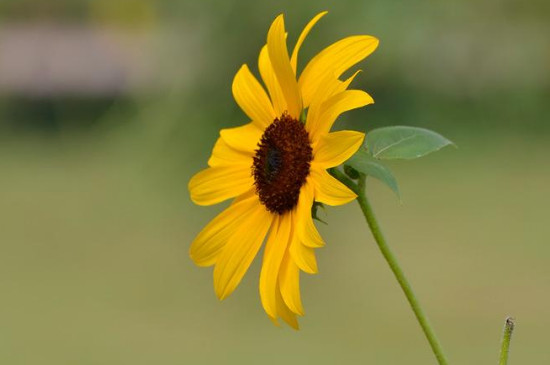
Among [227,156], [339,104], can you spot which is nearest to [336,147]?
[339,104]

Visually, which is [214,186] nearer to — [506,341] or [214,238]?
[214,238]

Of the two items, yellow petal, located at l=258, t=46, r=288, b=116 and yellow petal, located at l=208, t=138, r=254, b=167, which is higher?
yellow petal, located at l=258, t=46, r=288, b=116

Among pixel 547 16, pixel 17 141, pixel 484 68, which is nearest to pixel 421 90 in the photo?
pixel 484 68

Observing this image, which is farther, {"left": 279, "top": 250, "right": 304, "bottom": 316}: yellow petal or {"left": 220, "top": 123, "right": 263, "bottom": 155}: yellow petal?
{"left": 220, "top": 123, "right": 263, "bottom": 155}: yellow petal

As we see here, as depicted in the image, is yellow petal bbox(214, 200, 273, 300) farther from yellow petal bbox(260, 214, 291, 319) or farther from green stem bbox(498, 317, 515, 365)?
green stem bbox(498, 317, 515, 365)

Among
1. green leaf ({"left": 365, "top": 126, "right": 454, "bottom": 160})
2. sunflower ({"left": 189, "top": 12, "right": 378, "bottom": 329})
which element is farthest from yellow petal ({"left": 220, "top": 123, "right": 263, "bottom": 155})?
green leaf ({"left": 365, "top": 126, "right": 454, "bottom": 160})

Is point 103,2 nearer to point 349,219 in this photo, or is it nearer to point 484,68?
point 484,68
